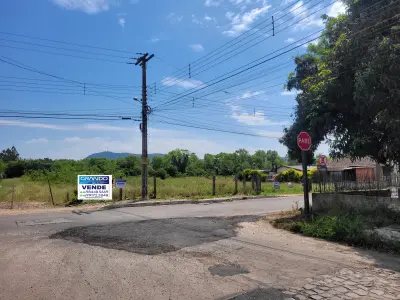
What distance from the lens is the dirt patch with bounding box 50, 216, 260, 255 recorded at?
28.0ft

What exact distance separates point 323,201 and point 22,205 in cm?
1670

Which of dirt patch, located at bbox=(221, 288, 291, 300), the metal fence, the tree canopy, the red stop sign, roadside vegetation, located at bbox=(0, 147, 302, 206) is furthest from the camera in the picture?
the tree canopy

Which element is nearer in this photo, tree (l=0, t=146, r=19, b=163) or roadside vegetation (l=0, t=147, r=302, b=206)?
roadside vegetation (l=0, t=147, r=302, b=206)

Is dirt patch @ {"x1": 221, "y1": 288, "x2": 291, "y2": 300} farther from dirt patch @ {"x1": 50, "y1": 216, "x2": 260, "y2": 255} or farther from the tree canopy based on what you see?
the tree canopy

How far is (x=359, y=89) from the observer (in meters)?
9.42

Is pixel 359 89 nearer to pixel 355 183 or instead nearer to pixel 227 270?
pixel 355 183

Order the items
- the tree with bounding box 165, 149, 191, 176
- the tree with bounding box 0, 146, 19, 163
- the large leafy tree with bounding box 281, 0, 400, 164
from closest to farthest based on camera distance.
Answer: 1. the large leafy tree with bounding box 281, 0, 400, 164
2. the tree with bounding box 165, 149, 191, 176
3. the tree with bounding box 0, 146, 19, 163

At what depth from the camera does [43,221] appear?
13109 mm

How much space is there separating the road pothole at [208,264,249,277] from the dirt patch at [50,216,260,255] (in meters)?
1.79

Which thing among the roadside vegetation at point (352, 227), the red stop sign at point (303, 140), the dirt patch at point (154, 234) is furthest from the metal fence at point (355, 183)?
the dirt patch at point (154, 234)

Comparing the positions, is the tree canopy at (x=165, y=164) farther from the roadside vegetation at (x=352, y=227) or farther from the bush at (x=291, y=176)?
the roadside vegetation at (x=352, y=227)

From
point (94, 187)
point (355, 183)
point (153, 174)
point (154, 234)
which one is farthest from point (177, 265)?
point (153, 174)

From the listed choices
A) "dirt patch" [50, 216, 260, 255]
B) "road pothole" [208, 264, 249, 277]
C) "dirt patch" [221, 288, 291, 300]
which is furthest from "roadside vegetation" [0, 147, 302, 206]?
"dirt patch" [221, 288, 291, 300]

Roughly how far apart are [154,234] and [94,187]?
12.5 m
